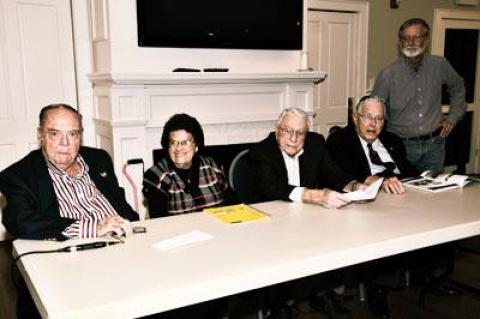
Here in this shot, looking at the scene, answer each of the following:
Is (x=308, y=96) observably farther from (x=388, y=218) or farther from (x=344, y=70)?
(x=388, y=218)

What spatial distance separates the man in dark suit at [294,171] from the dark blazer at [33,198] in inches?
29.9

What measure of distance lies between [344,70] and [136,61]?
2241 millimetres

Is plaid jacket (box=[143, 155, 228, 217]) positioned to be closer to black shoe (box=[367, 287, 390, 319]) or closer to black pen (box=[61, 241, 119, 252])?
black pen (box=[61, 241, 119, 252])

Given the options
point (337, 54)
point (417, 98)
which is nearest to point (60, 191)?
point (417, 98)

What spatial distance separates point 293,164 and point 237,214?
590 mm

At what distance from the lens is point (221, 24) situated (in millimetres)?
3748

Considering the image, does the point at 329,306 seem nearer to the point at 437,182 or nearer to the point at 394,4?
the point at 437,182

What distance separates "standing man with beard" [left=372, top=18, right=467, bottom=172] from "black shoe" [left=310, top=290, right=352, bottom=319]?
1.37 metres

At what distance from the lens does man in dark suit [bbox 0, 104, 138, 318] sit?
165 centimetres

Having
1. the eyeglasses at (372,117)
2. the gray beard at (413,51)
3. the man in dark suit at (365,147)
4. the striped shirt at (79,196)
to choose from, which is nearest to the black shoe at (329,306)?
the man in dark suit at (365,147)

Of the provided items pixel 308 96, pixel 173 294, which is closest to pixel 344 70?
pixel 308 96

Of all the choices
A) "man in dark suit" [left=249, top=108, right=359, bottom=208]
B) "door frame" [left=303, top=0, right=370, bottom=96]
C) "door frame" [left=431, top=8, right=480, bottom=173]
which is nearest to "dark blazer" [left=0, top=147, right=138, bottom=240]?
"man in dark suit" [left=249, top=108, right=359, bottom=208]

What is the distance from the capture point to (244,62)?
3947 mm

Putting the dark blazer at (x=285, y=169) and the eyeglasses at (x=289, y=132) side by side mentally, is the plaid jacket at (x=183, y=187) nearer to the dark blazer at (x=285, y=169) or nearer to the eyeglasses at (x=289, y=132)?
the dark blazer at (x=285, y=169)
